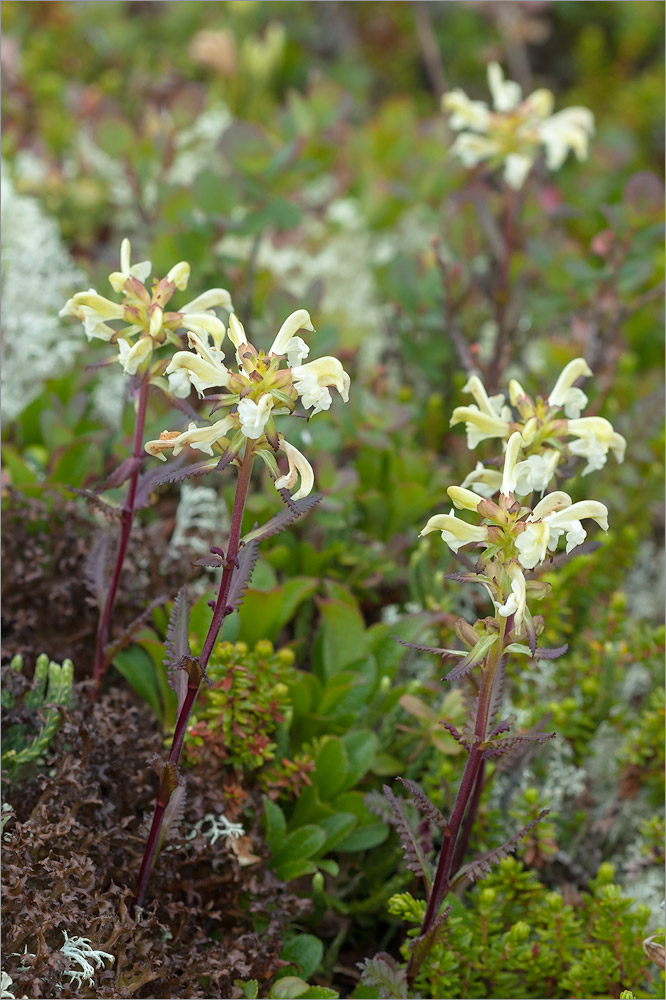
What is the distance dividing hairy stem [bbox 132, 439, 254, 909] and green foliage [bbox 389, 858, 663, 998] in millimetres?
393

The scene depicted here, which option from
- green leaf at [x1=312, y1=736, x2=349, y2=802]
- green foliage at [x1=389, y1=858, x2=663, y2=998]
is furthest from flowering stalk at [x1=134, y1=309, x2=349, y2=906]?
green foliage at [x1=389, y1=858, x2=663, y2=998]

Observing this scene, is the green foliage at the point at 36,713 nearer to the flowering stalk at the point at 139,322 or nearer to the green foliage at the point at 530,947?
the flowering stalk at the point at 139,322

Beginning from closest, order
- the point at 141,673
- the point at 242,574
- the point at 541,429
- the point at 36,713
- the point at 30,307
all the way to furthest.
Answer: the point at 242,574 < the point at 541,429 < the point at 36,713 < the point at 141,673 < the point at 30,307

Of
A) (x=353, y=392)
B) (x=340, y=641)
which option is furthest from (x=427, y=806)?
(x=353, y=392)

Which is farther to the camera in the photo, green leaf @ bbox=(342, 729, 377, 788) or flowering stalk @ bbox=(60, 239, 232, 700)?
green leaf @ bbox=(342, 729, 377, 788)

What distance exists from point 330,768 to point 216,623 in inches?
20.9

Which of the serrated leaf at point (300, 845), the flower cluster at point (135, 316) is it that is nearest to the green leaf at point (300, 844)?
the serrated leaf at point (300, 845)

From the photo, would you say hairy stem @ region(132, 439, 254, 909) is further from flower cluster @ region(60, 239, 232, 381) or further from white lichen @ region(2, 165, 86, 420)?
white lichen @ region(2, 165, 86, 420)

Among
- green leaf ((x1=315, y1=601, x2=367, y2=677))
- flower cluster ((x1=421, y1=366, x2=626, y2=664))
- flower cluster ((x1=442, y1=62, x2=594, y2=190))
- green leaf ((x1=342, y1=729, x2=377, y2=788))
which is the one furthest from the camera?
flower cluster ((x1=442, y1=62, x2=594, y2=190))

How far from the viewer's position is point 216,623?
1.27m

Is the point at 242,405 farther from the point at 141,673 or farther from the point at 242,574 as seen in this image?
the point at 141,673

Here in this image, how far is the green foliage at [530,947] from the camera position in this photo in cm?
150

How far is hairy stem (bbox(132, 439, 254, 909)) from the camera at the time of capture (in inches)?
48.1

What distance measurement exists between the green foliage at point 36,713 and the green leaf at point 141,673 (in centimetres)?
15
